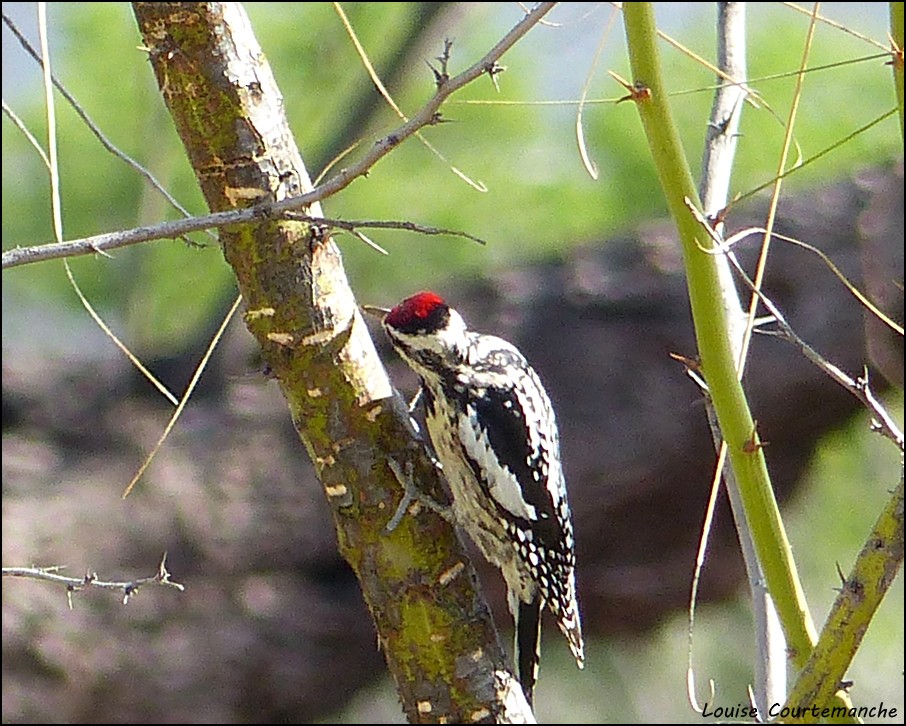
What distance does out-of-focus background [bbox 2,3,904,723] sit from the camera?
336 centimetres

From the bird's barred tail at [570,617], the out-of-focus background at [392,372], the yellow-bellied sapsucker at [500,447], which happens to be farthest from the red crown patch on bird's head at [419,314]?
the out-of-focus background at [392,372]

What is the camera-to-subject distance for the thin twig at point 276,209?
2.95 feet

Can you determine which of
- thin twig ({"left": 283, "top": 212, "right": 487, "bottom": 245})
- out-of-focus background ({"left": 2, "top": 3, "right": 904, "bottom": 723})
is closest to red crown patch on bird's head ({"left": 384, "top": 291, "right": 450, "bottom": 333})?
thin twig ({"left": 283, "top": 212, "right": 487, "bottom": 245})

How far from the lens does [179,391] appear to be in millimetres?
3512

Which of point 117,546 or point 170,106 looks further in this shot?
point 117,546

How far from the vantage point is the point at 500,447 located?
76.0 inches

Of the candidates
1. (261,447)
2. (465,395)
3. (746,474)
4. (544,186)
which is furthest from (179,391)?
Result: (746,474)

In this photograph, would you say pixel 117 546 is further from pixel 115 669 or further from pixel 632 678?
pixel 632 678

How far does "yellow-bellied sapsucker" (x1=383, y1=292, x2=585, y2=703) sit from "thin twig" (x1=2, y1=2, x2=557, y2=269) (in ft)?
2.81

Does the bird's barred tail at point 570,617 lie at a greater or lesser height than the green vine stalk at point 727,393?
lesser

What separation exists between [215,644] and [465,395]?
67.7 inches

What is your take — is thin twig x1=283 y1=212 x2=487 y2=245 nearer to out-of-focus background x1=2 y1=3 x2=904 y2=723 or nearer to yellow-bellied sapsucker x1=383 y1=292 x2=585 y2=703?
yellow-bellied sapsucker x1=383 y1=292 x2=585 y2=703

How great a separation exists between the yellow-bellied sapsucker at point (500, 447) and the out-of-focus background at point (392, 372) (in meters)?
1.14

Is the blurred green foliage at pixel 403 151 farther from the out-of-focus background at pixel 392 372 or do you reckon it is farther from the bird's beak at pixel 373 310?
the bird's beak at pixel 373 310
